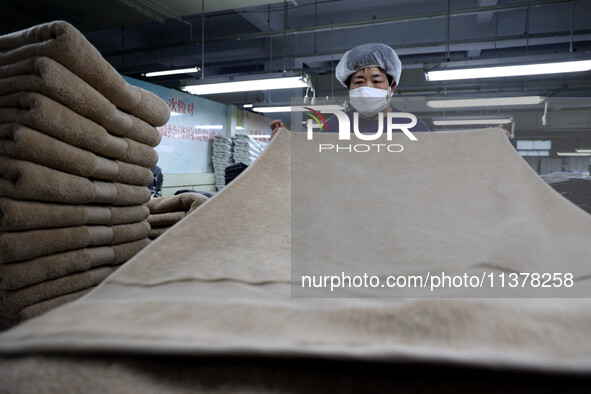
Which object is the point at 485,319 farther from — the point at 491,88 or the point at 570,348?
the point at 491,88

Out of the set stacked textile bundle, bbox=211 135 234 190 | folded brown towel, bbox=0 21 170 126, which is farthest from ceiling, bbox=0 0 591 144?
folded brown towel, bbox=0 21 170 126

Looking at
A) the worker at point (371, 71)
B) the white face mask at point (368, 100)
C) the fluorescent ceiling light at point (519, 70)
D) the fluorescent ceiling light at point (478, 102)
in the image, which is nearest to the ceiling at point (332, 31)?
the fluorescent ceiling light at point (519, 70)

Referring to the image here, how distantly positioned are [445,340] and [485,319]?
1.9 inches

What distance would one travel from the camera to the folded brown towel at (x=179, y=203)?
1.02 metres

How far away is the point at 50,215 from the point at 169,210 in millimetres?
425

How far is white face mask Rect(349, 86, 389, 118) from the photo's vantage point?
1.32 metres

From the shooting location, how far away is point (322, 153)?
83 centimetres

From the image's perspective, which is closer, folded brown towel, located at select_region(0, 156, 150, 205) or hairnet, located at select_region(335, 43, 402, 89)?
folded brown towel, located at select_region(0, 156, 150, 205)

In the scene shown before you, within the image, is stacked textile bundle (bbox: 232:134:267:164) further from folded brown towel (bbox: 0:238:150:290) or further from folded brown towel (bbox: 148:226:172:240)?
folded brown towel (bbox: 0:238:150:290)

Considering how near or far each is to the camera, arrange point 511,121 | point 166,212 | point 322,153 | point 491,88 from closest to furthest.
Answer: point 322,153, point 511,121, point 166,212, point 491,88

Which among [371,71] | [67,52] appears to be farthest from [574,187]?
[67,52]

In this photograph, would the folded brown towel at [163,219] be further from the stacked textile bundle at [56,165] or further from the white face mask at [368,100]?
the white face mask at [368,100]

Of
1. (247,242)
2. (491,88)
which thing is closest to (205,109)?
(491,88)

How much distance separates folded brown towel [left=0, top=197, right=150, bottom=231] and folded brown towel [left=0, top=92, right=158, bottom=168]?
4.5 inches
